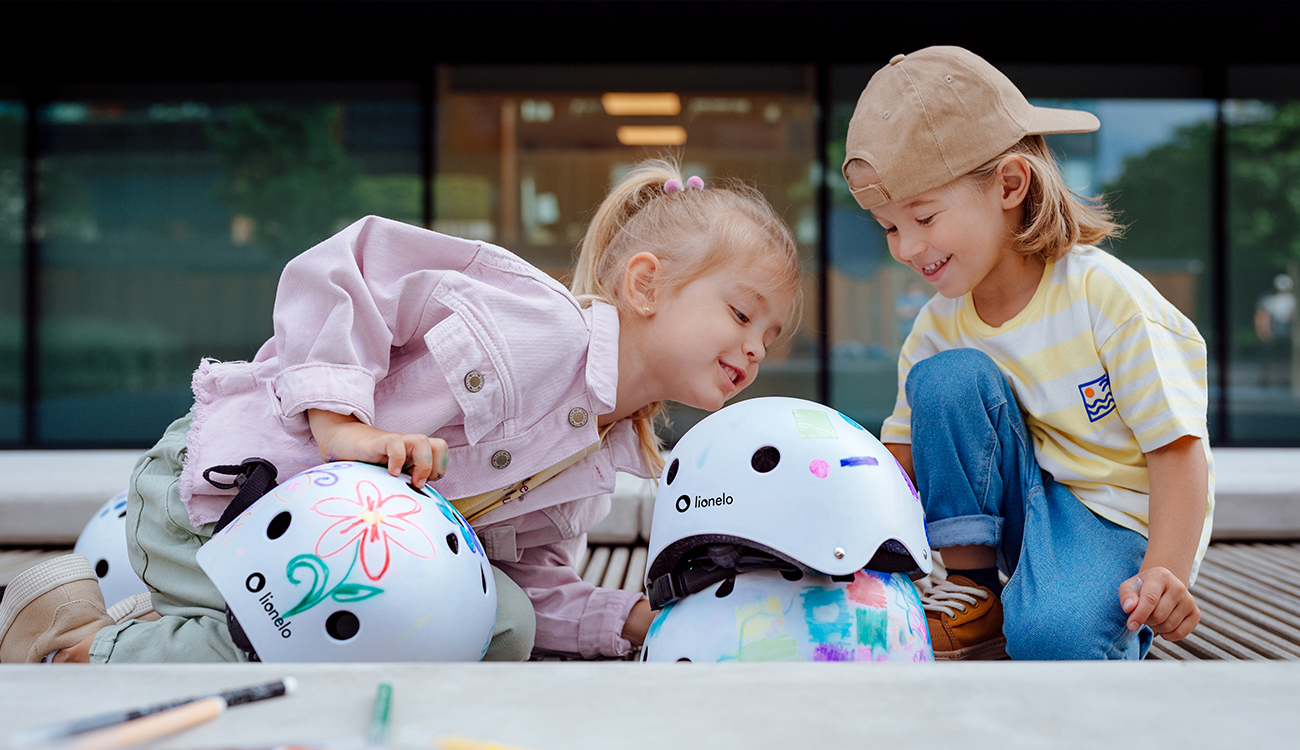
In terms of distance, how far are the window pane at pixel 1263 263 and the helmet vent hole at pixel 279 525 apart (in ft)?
20.3

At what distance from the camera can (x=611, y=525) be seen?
10.6 feet

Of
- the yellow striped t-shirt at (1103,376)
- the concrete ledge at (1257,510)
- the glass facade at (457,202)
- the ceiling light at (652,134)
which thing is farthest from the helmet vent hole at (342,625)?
the ceiling light at (652,134)

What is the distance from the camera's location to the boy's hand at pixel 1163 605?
5.38 ft

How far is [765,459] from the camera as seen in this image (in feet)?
5.13

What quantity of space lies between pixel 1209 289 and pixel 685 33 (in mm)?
3748

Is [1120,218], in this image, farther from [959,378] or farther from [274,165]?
[274,165]

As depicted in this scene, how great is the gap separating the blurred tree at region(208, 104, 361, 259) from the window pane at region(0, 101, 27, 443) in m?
1.29

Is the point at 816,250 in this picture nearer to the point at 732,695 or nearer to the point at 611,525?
the point at 611,525

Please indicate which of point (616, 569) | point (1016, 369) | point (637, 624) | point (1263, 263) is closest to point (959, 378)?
point (1016, 369)

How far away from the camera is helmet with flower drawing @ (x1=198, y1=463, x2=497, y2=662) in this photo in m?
1.47

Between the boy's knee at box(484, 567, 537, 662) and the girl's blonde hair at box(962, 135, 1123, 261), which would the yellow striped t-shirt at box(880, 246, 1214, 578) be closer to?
the girl's blonde hair at box(962, 135, 1123, 261)

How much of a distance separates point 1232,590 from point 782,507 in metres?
1.82

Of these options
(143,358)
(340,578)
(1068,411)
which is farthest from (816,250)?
(340,578)

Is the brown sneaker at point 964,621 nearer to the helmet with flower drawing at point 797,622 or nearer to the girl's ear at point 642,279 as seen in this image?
the helmet with flower drawing at point 797,622
